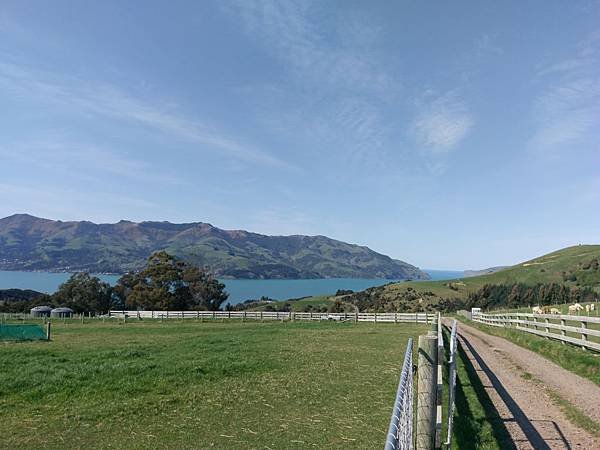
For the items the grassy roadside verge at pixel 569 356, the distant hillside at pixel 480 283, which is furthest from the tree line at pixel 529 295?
the grassy roadside verge at pixel 569 356

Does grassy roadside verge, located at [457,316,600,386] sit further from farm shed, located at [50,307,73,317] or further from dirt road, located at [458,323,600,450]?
farm shed, located at [50,307,73,317]

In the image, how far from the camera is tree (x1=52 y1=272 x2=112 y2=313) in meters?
85.0

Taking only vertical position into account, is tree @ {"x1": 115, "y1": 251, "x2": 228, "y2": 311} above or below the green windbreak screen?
above

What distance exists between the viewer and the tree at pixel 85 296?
85.0 m

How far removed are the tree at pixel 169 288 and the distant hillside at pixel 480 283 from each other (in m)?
43.3

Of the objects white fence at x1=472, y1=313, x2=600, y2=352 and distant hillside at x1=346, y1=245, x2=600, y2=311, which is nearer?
white fence at x1=472, y1=313, x2=600, y2=352

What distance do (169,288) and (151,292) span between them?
3643 mm

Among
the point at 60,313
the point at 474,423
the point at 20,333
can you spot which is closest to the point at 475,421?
the point at 474,423

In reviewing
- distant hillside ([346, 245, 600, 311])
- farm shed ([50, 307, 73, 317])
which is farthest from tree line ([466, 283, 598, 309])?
farm shed ([50, 307, 73, 317])

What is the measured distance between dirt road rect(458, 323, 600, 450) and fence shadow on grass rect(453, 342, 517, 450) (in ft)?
0.41

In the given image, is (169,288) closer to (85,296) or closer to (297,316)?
(85,296)

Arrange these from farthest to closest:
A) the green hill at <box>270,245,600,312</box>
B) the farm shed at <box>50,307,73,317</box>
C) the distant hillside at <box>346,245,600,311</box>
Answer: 1. the distant hillside at <box>346,245,600,311</box>
2. the green hill at <box>270,245,600,312</box>
3. the farm shed at <box>50,307,73,317</box>

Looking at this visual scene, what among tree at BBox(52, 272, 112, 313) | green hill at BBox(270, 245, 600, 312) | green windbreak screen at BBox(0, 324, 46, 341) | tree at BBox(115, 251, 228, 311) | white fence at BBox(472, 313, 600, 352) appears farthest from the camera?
green hill at BBox(270, 245, 600, 312)

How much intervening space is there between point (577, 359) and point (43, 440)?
49.2 ft
